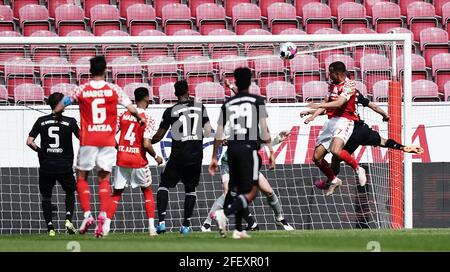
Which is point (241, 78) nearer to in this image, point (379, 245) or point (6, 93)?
point (379, 245)

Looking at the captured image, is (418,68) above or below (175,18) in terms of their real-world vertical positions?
below

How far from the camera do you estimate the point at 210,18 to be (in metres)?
22.1

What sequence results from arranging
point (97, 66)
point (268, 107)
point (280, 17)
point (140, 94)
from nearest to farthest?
point (97, 66) < point (140, 94) < point (268, 107) < point (280, 17)

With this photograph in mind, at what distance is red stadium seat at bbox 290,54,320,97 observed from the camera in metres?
18.5

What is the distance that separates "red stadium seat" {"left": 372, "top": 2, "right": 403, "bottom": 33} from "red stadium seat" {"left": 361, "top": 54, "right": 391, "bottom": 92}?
13.3 feet

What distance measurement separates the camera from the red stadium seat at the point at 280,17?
2216cm

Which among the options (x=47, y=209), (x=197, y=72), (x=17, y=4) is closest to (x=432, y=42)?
(x=197, y=72)

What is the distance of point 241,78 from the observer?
11.8 metres

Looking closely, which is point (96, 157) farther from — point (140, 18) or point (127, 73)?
point (140, 18)

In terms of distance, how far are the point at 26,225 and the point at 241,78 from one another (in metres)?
6.68

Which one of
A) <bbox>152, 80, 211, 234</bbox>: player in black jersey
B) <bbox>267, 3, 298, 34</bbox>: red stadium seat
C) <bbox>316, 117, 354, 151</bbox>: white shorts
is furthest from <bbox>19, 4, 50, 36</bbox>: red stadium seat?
<bbox>152, 80, 211, 234</bbox>: player in black jersey

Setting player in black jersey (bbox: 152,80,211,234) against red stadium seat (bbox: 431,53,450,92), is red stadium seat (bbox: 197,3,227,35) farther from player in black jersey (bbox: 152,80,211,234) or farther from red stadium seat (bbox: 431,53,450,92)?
player in black jersey (bbox: 152,80,211,234)

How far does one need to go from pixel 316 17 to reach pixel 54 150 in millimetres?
8241

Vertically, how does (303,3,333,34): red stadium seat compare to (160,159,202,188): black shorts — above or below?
above
